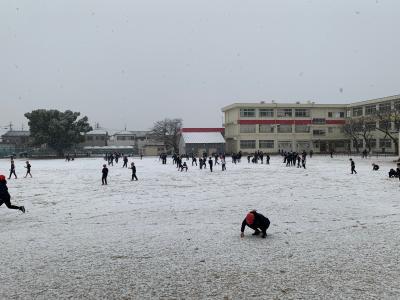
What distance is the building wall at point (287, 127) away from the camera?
73.9m

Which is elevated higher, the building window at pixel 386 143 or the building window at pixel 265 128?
the building window at pixel 265 128

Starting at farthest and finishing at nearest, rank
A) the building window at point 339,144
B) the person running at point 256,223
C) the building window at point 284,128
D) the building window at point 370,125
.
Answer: the building window at point 339,144 → the building window at point 284,128 → the building window at point 370,125 → the person running at point 256,223

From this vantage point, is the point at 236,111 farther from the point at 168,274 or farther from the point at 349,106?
the point at 168,274

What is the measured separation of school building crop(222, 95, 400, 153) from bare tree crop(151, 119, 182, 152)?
60.9 feet

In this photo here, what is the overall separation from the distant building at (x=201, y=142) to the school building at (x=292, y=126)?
2818 millimetres

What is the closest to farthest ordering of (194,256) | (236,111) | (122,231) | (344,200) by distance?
1. (194,256)
2. (122,231)
3. (344,200)
4. (236,111)

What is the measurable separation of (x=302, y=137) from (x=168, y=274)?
7141cm

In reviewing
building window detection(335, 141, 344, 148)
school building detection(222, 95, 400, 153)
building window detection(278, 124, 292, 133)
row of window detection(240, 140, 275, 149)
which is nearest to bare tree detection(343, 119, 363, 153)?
school building detection(222, 95, 400, 153)

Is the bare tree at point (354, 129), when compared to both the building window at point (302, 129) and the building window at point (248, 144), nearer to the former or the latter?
the building window at point (302, 129)

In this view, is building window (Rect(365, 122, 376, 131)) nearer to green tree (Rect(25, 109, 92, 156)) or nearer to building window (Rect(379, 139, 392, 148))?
building window (Rect(379, 139, 392, 148))

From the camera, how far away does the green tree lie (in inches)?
2879

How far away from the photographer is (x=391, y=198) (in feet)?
51.3

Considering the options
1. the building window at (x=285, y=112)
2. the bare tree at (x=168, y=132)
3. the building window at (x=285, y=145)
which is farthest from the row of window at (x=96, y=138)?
the building window at (x=285, y=145)

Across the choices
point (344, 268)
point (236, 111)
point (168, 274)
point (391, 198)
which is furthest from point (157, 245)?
point (236, 111)
